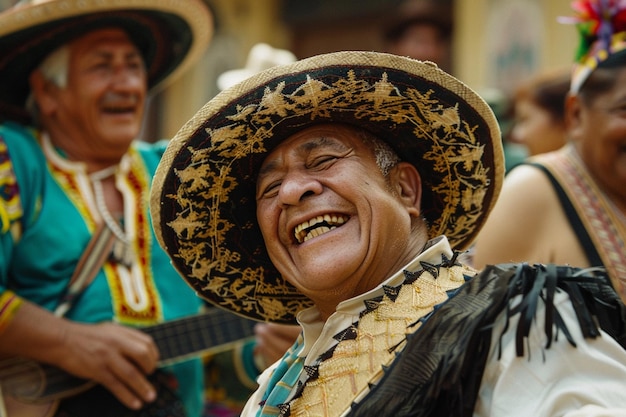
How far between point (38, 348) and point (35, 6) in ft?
4.58

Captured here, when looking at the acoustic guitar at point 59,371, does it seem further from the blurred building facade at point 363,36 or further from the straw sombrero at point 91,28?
the blurred building facade at point 363,36

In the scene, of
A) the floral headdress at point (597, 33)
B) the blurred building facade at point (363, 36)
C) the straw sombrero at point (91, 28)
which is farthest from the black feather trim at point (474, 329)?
the blurred building facade at point (363, 36)

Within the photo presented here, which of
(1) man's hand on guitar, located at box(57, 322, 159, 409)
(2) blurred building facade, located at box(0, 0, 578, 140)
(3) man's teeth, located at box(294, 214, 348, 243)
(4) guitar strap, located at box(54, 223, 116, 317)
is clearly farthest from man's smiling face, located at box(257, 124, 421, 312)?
(2) blurred building facade, located at box(0, 0, 578, 140)

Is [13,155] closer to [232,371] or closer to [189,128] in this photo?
[232,371]

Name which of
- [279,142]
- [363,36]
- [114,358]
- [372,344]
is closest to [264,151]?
[279,142]

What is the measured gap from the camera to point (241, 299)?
10.6ft

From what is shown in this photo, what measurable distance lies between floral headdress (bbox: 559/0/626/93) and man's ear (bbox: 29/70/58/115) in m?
2.19

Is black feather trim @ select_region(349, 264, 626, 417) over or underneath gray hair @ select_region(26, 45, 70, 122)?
underneath

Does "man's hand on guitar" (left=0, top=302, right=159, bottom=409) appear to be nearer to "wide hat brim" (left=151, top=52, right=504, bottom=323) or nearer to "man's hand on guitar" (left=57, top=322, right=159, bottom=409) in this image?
"man's hand on guitar" (left=57, top=322, right=159, bottom=409)

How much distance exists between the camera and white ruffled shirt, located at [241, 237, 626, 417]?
2.00 m

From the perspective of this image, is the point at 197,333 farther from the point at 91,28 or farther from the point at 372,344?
the point at 372,344

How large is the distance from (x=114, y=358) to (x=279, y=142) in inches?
60.3

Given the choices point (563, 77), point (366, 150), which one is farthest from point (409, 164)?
point (563, 77)

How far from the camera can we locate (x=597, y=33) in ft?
13.3
